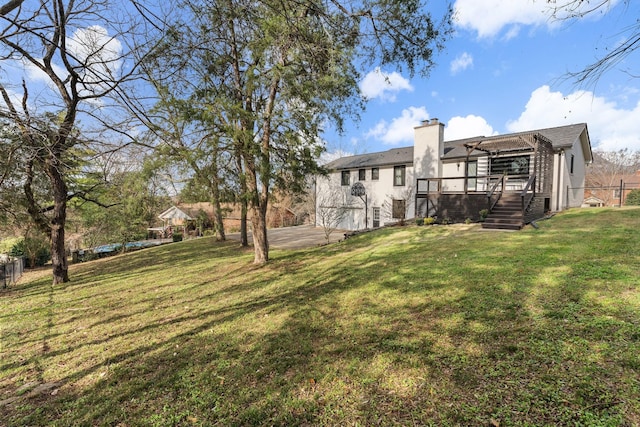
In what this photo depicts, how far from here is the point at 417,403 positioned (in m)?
2.46

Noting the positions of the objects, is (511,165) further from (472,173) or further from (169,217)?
(169,217)

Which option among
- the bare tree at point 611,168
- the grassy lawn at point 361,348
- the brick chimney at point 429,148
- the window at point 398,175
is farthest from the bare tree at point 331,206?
the bare tree at point 611,168

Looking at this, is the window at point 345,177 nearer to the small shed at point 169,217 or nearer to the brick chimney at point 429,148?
the brick chimney at point 429,148

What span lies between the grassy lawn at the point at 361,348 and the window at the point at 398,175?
519 inches

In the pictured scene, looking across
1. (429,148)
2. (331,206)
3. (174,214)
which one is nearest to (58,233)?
(174,214)

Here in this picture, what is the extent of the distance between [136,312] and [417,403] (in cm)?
551

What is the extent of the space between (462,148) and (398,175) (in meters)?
4.36

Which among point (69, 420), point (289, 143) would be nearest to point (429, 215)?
point (289, 143)

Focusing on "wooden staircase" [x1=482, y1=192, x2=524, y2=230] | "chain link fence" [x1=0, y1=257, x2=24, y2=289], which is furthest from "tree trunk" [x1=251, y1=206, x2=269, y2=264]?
"chain link fence" [x1=0, y1=257, x2=24, y2=289]

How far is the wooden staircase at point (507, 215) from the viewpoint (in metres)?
9.89

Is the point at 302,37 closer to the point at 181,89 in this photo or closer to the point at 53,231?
the point at 181,89

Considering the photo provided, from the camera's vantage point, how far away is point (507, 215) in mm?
10422

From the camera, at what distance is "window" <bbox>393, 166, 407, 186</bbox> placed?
1972 cm

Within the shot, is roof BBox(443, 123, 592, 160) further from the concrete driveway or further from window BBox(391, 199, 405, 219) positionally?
the concrete driveway
